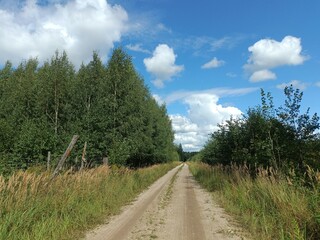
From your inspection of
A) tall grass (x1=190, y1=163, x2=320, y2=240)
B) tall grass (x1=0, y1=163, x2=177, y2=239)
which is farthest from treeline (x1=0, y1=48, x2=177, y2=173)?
tall grass (x1=190, y1=163, x2=320, y2=240)

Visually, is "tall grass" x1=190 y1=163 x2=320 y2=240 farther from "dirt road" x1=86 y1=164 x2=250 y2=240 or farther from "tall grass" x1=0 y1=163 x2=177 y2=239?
"tall grass" x1=0 y1=163 x2=177 y2=239

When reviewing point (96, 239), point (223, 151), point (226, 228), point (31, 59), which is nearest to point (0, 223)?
point (96, 239)

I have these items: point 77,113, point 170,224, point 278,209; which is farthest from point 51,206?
point 77,113

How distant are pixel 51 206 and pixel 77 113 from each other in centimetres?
2577

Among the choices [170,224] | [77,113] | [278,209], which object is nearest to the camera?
[278,209]

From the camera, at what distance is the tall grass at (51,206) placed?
290 inches

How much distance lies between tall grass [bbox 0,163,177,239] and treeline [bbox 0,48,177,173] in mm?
2214

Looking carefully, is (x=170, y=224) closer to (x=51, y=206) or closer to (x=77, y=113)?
(x=51, y=206)

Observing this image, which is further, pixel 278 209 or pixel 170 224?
pixel 170 224

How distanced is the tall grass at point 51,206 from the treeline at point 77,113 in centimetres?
221

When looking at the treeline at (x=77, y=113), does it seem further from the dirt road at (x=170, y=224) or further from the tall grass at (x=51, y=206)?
the dirt road at (x=170, y=224)

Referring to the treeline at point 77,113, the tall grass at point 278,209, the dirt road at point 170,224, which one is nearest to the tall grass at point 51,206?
the dirt road at point 170,224

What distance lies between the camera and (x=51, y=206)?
Result: 29.8 ft

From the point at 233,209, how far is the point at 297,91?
17.6ft
